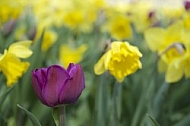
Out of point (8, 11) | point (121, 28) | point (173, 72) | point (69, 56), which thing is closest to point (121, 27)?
point (121, 28)

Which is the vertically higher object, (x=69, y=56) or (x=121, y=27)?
(x=69, y=56)

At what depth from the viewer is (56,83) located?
96cm

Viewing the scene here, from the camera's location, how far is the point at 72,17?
8.32 ft

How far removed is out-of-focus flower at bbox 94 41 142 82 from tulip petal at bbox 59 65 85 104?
25 centimetres

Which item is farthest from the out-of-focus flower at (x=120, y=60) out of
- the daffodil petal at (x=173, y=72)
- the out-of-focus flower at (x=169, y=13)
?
the out-of-focus flower at (x=169, y=13)

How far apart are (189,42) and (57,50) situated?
2.28 ft

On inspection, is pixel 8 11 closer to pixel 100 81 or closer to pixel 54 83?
pixel 100 81

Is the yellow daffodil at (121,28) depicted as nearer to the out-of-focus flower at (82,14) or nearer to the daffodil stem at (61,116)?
the out-of-focus flower at (82,14)

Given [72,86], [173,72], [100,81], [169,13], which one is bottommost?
[169,13]

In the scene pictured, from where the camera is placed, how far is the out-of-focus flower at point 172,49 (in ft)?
4.58

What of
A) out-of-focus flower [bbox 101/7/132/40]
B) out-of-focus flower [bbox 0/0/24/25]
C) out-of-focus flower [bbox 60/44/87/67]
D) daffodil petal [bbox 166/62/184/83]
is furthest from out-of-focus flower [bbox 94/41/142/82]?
out-of-focus flower [bbox 0/0/24/25]

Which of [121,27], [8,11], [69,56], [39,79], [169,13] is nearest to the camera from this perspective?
[39,79]

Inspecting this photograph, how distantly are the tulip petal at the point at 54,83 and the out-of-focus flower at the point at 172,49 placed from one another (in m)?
0.49

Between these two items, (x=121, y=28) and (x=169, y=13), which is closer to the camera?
(x=121, y=28)
